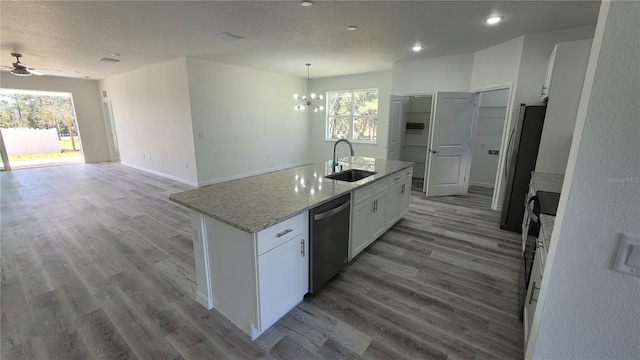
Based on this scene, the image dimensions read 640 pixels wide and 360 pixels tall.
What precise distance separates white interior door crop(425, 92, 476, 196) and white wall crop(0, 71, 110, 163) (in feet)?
34.6

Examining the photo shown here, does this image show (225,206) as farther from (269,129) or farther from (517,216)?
(269,129)

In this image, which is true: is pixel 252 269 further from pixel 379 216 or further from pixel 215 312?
pixel 379 216

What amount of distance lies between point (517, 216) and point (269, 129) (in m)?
5.94

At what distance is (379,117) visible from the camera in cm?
676

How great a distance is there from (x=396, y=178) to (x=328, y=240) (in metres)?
1.58

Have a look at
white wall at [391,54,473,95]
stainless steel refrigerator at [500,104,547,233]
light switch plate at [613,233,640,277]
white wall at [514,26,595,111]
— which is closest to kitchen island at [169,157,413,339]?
light switch plate at [613,233,640,277]

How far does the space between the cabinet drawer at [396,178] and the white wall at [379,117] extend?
271cm

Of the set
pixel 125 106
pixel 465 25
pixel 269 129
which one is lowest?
pixel 269 129

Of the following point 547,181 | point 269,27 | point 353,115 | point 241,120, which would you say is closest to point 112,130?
point 241,120

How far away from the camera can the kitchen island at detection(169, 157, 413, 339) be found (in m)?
1.66

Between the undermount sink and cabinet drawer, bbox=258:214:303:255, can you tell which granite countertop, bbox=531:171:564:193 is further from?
cabinet drawer, bbox=258:214:303:255

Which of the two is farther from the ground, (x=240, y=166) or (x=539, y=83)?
(x=539, y=83)

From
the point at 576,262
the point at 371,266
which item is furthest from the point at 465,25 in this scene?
the point at 576,262

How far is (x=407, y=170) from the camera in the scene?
11.9 feet
